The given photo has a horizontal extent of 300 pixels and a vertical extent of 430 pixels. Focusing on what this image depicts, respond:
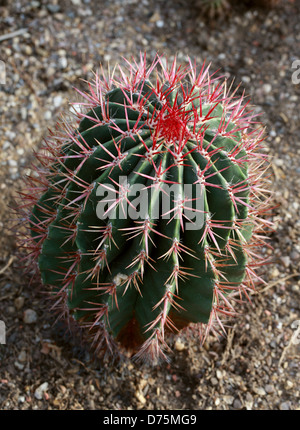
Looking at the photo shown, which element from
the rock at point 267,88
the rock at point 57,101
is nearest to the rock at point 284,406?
the rock at point 267,88

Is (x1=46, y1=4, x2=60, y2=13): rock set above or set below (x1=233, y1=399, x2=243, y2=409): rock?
above

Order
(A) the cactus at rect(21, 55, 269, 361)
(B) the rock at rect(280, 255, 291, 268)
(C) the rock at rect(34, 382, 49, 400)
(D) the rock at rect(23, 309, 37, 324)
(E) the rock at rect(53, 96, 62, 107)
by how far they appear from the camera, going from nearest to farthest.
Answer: (A) the cactus at rect(21, 55, 269, 361), (C) the rock at rect(34, 382, 49, 400), (D) the rock at rect(23, 309, 37, 324), (B) the rock at rect(280, 255, 291, 268), (E) the rock at rect(53, 96, 62, 107)

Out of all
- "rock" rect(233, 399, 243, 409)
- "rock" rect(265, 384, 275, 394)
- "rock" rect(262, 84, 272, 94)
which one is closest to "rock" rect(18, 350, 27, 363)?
"rock" rect(233, 399, 243, 409)

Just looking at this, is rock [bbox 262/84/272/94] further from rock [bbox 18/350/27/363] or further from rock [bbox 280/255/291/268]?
rock [bbox 18/350/27/363]

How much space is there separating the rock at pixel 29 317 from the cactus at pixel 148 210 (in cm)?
Answer: 52

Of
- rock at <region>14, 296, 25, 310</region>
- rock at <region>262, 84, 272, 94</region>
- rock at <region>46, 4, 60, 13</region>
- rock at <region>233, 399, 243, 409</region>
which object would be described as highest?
rock at <region>46, 4, 60, 13</region>

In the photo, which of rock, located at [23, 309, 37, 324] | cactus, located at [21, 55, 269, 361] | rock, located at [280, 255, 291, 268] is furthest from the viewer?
rock, located at [280, 255, 291, 268]

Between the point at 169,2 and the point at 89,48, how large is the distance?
0.77 meters

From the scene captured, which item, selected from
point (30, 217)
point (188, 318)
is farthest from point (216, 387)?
point (30, 217)

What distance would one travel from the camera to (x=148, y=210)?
1.68 meters

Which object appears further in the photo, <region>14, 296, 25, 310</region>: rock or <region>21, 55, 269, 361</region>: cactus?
<region>14, 296, 25, 310</region>: rock

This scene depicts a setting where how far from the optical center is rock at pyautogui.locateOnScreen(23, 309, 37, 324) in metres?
2.47

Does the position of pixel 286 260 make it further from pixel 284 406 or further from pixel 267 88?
pixel 267 88

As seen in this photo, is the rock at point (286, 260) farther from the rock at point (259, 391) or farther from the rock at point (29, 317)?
the rock at point (29, 317)
